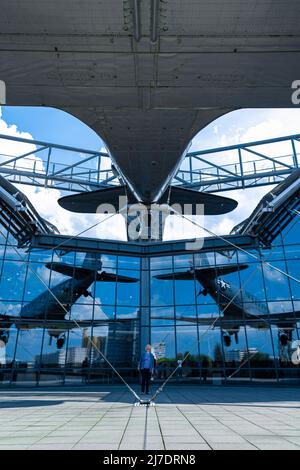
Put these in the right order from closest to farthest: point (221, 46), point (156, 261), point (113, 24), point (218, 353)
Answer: point (113, 24), point (221, 46), point (218, 353), point (156, 261)

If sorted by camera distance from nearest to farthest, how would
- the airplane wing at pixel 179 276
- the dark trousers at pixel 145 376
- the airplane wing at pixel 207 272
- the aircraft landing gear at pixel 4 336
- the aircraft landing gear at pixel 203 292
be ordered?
the dark trousers at pixel 145 376
the aircraft landing gear at pixel 4 336
the aircraft landing gear at pixel 203 292
the airplane wing at pixel 207 272
the airplane wing at pixel 179 276

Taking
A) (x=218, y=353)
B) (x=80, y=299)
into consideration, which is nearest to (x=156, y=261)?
(x=80, y=299)

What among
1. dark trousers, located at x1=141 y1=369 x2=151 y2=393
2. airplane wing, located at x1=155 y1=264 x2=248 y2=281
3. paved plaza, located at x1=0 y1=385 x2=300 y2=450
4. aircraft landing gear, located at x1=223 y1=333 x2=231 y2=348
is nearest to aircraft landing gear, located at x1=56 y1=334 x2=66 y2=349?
airplane wing, located at x1=155 y1=264 x2=248 y2=281

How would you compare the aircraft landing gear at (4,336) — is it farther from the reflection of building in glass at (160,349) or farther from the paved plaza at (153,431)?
the paved plaza at (153,431)

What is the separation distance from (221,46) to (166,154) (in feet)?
18.6

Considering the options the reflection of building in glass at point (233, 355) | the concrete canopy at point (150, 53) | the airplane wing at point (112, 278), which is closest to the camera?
the concrete canopy at point (150, 53)

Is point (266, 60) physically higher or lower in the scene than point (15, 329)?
higher

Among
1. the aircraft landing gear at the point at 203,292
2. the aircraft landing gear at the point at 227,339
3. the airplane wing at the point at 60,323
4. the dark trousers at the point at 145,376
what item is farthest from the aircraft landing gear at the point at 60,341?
the aircraft landing gear at the point at 227,339

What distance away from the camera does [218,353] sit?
18250 millimetres

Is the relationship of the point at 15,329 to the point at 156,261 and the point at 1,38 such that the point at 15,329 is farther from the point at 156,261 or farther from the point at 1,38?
the point at 1,38

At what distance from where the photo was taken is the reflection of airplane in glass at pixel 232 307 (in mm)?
17594

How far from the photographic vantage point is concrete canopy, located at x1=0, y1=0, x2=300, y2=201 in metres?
3.86

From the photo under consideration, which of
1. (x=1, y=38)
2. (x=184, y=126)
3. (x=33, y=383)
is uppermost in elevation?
(x=184, y=126)

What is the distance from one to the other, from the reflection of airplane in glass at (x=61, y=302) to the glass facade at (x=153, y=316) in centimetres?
5
